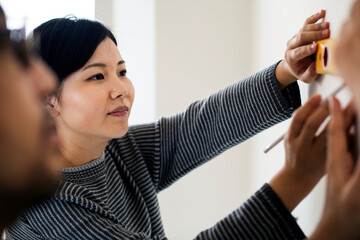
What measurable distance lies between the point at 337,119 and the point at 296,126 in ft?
0.24

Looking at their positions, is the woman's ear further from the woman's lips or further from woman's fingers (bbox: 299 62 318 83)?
woman's fingers (bbox: 299 62 318 83)

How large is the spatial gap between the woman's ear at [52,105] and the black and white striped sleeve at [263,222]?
1.54 feet

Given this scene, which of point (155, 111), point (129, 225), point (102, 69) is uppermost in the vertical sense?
point (102, 69)

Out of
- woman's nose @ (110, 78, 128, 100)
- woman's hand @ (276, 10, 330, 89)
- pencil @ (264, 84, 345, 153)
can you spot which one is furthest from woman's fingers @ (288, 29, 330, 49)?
woman's nose @ (110, 78, 128, 100)

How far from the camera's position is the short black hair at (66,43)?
0.87 metres

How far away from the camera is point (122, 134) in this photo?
0.89 metres

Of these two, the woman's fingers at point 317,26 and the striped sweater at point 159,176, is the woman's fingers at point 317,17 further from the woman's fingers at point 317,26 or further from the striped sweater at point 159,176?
the striped sweater at point 159,176

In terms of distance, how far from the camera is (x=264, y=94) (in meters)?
0.79

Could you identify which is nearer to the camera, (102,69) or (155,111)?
(102,69)

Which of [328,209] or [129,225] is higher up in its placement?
[328,209]

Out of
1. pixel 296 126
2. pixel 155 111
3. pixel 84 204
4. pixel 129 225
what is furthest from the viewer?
pixel 155 111

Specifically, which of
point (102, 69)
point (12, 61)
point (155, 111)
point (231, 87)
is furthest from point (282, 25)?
point (12, 61)

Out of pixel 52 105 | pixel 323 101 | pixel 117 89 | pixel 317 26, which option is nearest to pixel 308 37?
pixel 317 26

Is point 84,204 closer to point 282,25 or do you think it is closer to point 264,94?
point 264,94
